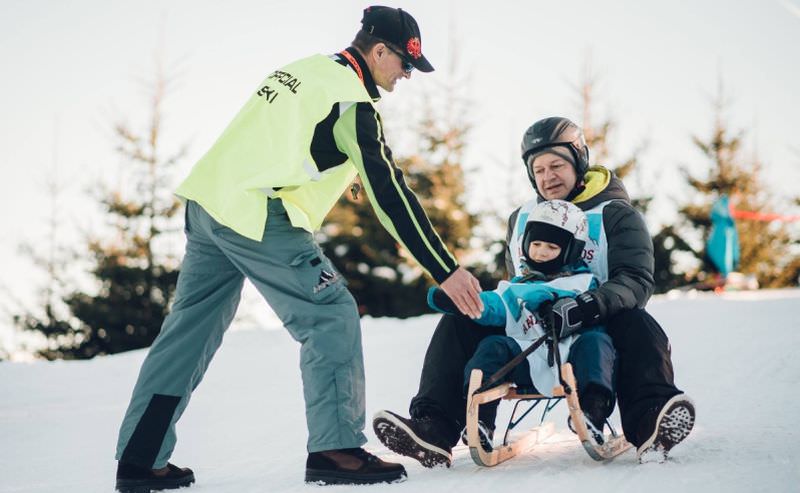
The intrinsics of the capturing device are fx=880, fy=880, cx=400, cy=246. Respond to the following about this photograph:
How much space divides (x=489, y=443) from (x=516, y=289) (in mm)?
582

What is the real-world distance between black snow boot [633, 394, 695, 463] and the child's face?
738mm

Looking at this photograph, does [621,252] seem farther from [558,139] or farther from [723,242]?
[723,242]

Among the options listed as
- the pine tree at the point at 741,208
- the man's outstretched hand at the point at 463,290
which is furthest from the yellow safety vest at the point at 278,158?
the pine tree at the point at 741,208

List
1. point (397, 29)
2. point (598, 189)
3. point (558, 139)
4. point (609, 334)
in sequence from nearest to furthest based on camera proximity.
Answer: point (397, 29) < point (609, 334) < point (598, 189) < point (558, 139)

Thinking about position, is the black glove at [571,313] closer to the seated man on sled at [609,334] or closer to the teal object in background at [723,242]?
the seated man on sled at [609,334]

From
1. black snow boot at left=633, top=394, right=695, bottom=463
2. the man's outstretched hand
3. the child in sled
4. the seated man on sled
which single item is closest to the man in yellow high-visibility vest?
the man's outstretched hand

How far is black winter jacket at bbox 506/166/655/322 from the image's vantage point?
321 cm

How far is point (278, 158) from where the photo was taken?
9.77ft

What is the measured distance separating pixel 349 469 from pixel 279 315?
22.4 inches

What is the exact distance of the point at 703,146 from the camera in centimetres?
2508

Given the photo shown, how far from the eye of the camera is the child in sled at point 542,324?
119 inches

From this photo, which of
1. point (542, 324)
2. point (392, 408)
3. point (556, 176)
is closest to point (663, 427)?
point (542, 324)

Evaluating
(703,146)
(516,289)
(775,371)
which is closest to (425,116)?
(703,146)

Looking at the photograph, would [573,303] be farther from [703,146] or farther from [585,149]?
[703,146]
